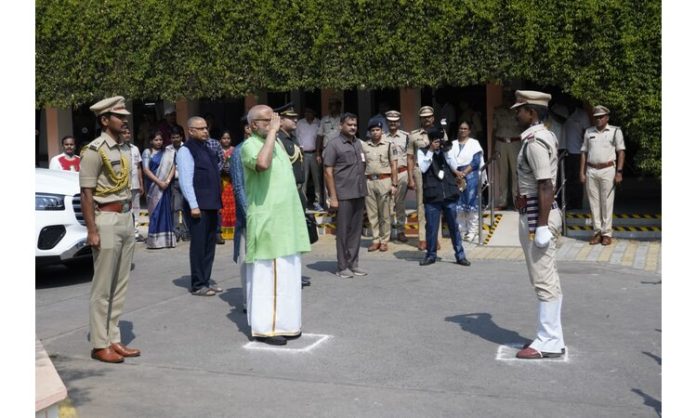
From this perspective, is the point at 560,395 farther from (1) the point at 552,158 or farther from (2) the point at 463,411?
(1) the point at 552,158

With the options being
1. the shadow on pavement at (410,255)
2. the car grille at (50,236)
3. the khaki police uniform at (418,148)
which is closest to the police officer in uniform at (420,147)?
the khaki police uniform at (418,148)

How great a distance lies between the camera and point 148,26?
15.9 m

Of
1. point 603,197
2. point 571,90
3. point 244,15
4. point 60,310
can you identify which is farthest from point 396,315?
point 244,15

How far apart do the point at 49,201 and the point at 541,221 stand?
6188 millimetres

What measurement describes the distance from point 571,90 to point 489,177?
199 centimetres

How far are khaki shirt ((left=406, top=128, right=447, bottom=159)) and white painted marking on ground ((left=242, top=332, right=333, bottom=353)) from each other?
4.75m

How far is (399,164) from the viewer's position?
13273 mm

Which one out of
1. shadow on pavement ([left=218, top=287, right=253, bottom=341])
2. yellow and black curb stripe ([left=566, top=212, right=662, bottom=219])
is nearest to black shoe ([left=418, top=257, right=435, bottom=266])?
shadow on pavement ([left=218, top=287, right=253, bottom=341])

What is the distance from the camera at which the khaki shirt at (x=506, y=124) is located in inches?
597

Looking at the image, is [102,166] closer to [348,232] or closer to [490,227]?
[348,232]

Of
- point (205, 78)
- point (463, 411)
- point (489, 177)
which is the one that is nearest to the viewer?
point (463, 411)

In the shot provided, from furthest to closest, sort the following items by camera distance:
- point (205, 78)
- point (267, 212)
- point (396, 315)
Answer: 1. point (205, 78)
2. point (396, 315)
3. point (267, 212)

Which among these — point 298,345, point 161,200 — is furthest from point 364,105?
point 298,345

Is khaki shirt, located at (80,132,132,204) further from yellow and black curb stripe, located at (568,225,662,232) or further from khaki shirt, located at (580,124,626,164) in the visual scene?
yellow and black curb stripe, located at (568,225,662,232)
